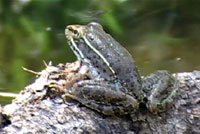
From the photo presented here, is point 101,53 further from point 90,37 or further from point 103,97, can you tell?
point 103,97

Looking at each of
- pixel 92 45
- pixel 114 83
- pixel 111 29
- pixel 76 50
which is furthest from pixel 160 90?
pixel 111 29

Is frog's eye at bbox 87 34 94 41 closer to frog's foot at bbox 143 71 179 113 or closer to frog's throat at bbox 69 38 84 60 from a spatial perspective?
frog's throat at bbox 69 38 84 60

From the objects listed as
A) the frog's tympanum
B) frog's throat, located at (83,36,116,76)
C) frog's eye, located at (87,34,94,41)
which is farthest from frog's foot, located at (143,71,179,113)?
frog's eye, located at (87,34,94,41)

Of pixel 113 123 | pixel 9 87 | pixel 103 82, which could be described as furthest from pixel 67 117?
pixel 9 87

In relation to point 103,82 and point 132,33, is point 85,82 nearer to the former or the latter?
point 103,82

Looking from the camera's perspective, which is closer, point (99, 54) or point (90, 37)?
point (99, 54)
